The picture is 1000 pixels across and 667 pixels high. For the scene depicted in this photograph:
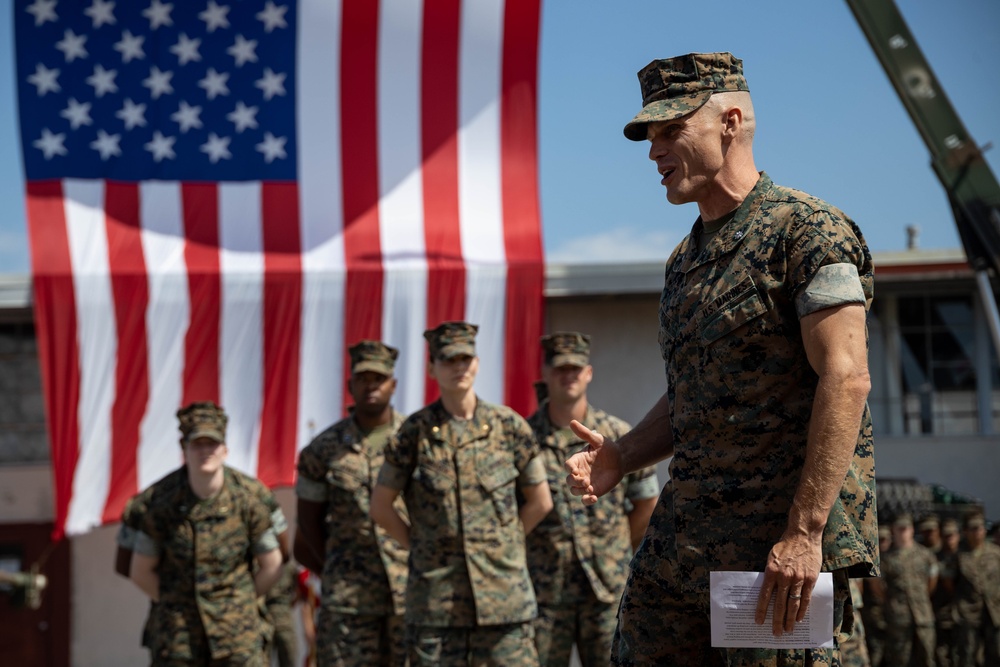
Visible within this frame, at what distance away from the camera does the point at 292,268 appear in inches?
486

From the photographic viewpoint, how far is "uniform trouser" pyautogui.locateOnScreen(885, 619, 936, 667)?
13914mm

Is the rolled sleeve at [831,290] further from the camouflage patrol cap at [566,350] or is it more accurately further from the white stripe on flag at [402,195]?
the white stripe on flag at [402,195]

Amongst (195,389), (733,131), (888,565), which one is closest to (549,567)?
(733,131)

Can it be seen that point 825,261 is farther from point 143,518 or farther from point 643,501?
point 143,518

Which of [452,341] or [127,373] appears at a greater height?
[127,373]

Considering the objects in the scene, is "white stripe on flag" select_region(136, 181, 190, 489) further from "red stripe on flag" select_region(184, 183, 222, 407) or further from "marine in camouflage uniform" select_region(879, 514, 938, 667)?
"marine in camouflage uniform" select_region(879, 514, 938, 667)

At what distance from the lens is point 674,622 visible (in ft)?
10.8

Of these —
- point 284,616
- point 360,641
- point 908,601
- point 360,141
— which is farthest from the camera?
point 908,601

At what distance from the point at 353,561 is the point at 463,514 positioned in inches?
50.1

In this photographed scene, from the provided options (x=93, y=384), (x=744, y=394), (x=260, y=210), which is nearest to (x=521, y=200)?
(x=260, y=210)

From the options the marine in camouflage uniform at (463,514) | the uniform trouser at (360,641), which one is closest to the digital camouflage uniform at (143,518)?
the uniform trouser at (360,641)

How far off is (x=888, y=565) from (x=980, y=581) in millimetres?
1015

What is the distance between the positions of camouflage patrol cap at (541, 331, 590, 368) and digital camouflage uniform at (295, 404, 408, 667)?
113cm

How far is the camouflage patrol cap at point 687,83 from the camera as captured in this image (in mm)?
3305
